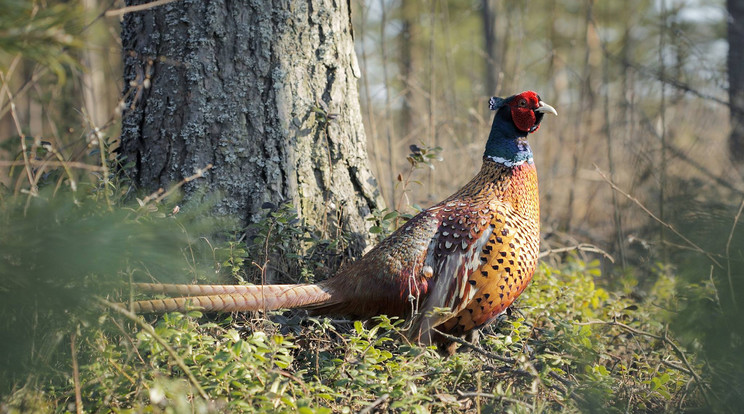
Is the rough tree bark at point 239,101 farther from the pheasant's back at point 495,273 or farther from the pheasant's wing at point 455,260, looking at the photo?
the pheasant's back at point 495,273

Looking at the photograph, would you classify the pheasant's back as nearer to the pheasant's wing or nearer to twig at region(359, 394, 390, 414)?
the pheasant's wing

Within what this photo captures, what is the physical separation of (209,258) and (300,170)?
29.4 inches

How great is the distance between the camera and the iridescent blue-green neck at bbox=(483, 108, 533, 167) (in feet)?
10.7

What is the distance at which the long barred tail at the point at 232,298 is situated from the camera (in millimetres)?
2369

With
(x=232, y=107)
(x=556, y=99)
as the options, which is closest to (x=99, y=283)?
(x=232, y=107)

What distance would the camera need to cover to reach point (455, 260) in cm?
293

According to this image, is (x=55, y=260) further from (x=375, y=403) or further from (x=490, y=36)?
(x=490, y=36)

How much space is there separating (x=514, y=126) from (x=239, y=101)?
1.50 metres

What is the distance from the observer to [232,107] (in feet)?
10.5

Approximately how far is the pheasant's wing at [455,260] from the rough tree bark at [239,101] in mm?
683

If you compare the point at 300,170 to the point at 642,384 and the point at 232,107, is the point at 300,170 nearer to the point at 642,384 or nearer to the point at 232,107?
the point at 232,107

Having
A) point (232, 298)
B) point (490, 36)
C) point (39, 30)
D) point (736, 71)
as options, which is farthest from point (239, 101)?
point (490, 36)

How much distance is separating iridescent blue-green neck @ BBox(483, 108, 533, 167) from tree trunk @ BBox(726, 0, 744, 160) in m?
3.04

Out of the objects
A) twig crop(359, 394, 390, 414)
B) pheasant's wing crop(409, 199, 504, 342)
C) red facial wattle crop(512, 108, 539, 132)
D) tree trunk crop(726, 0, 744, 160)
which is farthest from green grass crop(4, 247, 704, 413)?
tree trunk crop(726, 0, 744, 160)
